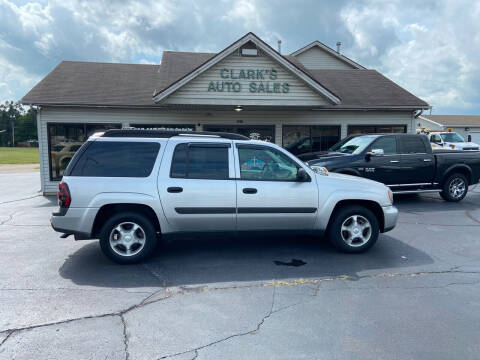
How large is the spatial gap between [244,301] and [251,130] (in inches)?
377

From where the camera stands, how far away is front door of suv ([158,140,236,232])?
4.73 m

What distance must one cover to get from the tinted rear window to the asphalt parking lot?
1344mm

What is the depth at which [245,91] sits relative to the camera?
425 inches

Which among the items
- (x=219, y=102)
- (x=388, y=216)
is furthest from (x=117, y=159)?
(x=219, y=102)

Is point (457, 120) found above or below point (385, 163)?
above

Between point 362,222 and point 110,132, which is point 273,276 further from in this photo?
point 110,132

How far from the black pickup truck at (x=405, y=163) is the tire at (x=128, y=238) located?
531 cm

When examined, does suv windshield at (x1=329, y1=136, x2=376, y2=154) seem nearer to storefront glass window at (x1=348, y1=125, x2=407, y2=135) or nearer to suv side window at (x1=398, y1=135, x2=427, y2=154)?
suv side window at (x1=398, y1=135, x2=427, y2=154)

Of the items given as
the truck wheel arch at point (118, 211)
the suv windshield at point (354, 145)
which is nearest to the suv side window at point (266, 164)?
the truck wheel arch at point (118, 211)

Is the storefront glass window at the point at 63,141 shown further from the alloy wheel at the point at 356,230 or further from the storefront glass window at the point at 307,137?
the alloy wheel at the point at 356,230

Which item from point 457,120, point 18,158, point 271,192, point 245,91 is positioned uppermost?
point 457,120

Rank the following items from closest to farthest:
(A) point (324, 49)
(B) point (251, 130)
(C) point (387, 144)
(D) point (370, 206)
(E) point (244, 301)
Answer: (E) point (244, 301) < (D) point (370, 206) < (C) point (387, 144) < (B) point (251, 130) < (A) point (324, 49)

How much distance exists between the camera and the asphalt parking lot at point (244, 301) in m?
2.92

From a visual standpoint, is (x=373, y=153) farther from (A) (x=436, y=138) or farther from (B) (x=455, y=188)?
(A) (x=436, y=138)
